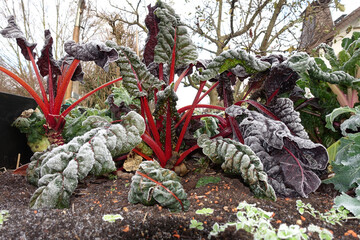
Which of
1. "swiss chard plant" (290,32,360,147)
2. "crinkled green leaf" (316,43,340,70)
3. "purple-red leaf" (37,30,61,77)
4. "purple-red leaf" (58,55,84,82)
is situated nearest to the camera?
"swiss chard plant" (290,32,360,147)

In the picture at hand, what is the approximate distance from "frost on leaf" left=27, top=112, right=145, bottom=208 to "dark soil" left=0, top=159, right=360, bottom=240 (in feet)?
0.20

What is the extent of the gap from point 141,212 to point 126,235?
0.15 meters

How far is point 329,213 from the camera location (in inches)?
37.4

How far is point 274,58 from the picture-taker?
148 cm

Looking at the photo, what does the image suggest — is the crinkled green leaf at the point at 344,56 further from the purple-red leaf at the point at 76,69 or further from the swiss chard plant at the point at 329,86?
the purple-red leaf at the point at 76,69

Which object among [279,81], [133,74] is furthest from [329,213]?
[133,74]

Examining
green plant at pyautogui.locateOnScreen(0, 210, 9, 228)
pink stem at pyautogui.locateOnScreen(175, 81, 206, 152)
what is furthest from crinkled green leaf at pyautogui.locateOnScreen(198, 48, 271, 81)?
green plant at pyautogui.locateOnScreen(0, 210, 9, 228)

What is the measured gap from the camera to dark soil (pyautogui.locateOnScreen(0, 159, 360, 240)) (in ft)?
2.56

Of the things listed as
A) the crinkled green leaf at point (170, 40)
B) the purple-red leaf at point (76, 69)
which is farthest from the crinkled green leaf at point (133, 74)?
the purple-red leaf at point (76, 69)

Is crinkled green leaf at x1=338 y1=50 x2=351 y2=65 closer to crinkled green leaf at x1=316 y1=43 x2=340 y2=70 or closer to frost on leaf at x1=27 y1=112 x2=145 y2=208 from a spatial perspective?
crinkled green leaf at x1=316 y1=43 x2=340 y2=70

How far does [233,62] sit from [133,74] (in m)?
0.57

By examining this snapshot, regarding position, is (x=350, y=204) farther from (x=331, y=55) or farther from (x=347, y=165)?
(x=331, y=55)

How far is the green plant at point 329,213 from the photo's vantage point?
91cm

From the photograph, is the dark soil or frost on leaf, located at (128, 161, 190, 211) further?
frost on leaf, located at (128, 161, 190, 211)
